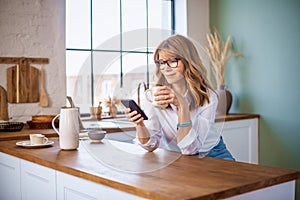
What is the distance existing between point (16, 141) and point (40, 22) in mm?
1118

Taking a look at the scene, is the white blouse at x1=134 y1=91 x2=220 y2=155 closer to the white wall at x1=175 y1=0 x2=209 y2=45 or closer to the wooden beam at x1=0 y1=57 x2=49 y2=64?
the wooden beam at x1=0 y1=57 x2=49 y2=64

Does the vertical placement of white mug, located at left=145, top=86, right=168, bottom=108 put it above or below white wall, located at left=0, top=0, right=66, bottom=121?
below

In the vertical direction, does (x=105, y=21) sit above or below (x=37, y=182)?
above

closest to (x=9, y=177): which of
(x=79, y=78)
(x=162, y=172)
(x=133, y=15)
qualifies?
(x=162, y=172)

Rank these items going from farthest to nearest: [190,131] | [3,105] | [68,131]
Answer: [3,105], [68,131], [190,131]

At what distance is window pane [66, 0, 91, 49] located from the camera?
3.43 m

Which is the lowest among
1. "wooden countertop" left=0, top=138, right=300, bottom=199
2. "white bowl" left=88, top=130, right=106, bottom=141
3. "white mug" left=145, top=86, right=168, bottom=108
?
"wooden countertop" left=0, top=138, right=300, bottom=199

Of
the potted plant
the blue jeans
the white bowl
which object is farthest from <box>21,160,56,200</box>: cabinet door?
the potted plant

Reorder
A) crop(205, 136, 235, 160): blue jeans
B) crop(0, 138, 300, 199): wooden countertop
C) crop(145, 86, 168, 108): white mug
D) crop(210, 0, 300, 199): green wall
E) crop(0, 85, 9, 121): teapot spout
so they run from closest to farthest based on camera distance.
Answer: crop(0, 138, 300, 199): wooden countertop, crop(145, 86, 168, 108): white mug, crop(205, 136, 235, 160): blue jeans, crop(0, 85, 9, 121): teapot spout, crop(210, 0, 300, 199): green wall

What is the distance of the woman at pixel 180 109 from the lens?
69.9 inches

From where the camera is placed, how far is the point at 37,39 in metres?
3.18

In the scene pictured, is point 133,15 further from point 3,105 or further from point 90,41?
point 3,105

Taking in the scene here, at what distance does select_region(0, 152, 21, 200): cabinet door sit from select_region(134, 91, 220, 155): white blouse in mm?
639

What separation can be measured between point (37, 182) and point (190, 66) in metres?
0.87
